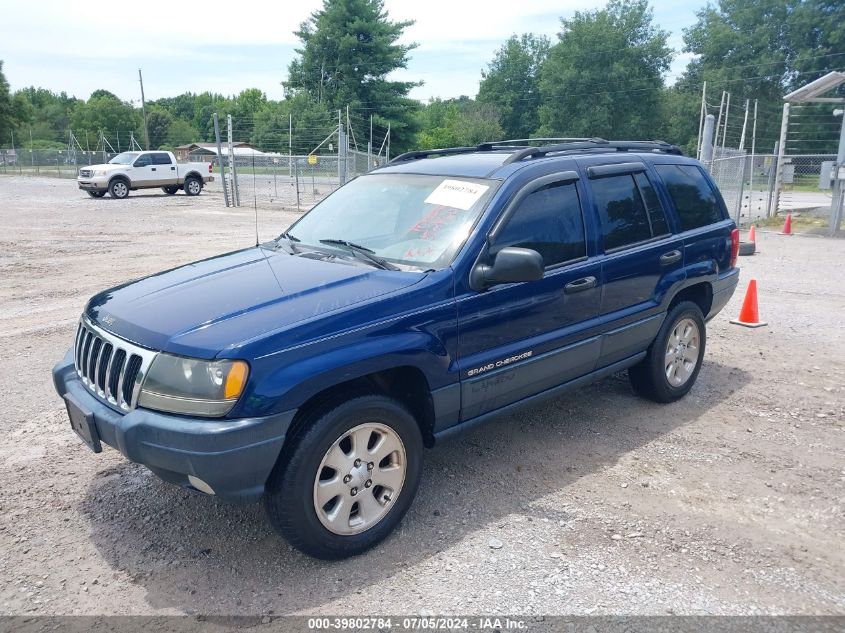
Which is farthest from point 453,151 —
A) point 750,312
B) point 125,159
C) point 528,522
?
point 125,159

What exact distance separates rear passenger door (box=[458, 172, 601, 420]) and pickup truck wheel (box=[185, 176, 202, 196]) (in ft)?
85.5

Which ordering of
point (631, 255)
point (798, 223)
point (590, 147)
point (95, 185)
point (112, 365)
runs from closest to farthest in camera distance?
point (112, 365) → point (631, 255) → point (590, 147) → point (798, 223) → point (95, 185)

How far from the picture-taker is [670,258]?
482cm

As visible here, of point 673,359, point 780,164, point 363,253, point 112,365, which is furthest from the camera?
point 780,164

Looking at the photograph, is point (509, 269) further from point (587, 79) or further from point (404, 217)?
point (587, 79)

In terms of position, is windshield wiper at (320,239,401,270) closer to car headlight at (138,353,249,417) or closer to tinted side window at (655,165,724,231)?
car headlight at (138,353,249,417)

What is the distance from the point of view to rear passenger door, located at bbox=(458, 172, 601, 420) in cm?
358

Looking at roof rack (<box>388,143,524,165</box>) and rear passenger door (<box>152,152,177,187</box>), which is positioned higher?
roof rack (<box>388,143,524,165</box>)

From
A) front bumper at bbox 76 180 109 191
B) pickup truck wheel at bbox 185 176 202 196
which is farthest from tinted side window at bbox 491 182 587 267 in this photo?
pickup truck wheel at bbox 185 176 202 196

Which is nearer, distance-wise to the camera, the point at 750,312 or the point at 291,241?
the point at 291,241

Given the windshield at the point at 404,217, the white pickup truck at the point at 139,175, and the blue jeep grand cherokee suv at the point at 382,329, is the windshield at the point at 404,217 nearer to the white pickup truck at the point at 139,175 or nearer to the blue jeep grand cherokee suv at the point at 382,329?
the blue jeep grand cherokee suv at the point at 382,329

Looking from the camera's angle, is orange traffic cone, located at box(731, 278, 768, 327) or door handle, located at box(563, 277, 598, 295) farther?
orange traffic cone, located at box(731, 278, 768, 327)

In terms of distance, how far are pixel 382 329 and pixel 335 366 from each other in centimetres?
33

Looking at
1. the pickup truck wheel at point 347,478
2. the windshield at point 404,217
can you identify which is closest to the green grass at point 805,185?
the windshield at point 404,217
